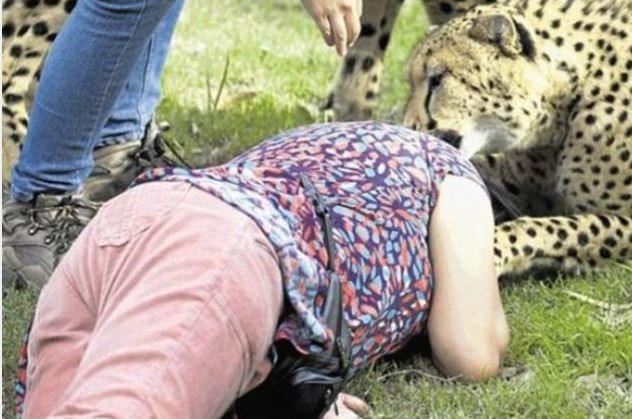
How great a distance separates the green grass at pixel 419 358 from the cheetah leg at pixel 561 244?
0.19 feet

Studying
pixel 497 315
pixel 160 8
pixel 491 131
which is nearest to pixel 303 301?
pixel 497 315

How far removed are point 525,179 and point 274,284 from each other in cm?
185

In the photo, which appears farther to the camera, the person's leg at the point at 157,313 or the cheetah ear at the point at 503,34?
the cheetah ear at the point at 503,34

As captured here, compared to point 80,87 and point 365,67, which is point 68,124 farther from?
point 365,67

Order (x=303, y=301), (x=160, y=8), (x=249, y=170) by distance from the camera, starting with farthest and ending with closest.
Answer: (x=160, y=8) → (x=249, y=170) → (x=303, y=301)

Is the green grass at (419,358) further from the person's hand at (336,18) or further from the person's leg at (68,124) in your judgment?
the person's hand at (336,18)

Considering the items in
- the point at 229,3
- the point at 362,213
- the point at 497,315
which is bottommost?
the point at 229,3

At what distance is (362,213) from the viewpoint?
326 centimetres

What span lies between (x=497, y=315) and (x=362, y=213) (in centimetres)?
36

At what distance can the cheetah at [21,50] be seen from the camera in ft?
14.7

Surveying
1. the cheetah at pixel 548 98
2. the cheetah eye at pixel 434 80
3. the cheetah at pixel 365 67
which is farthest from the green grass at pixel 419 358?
the cheetah eye at pixel 434 80

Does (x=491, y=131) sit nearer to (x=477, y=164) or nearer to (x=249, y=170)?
(x=477, y=164)

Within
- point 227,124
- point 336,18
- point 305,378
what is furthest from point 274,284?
point 227,124

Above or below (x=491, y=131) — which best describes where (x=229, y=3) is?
below
